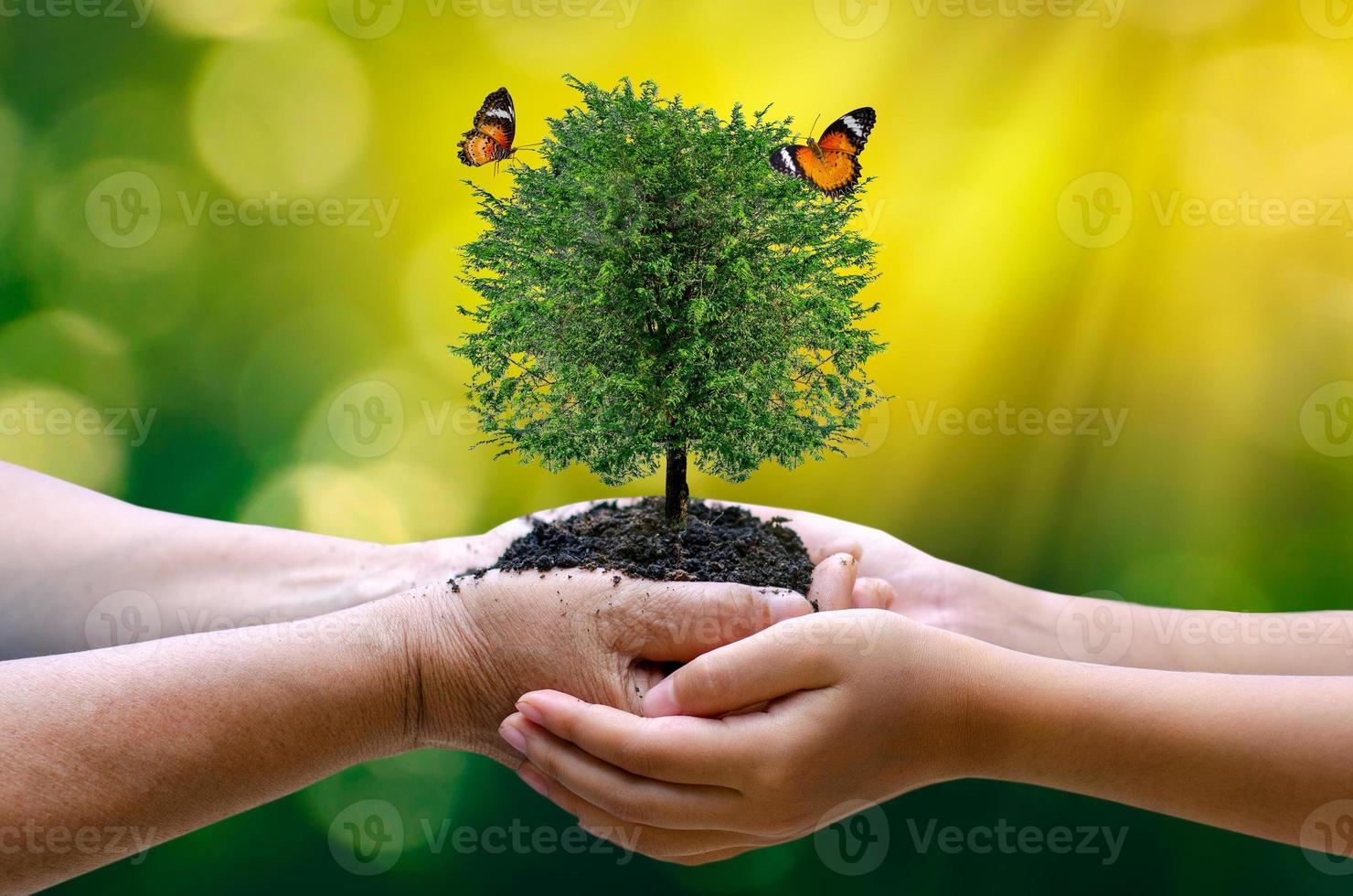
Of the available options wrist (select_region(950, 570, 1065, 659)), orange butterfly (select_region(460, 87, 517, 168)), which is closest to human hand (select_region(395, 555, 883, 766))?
wrist (select_region(950, 570, 1065, 659))

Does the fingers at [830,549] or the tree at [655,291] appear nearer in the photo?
the tree at [655,291]

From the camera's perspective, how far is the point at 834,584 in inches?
104

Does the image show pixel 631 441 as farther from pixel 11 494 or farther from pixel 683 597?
pixel 11 494

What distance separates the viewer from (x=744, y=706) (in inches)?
90.2

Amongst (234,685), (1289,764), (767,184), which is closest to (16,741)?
(234,685)

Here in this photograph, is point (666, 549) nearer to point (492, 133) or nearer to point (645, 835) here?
point (645, 835)

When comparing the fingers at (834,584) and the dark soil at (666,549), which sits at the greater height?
the dark soil at (666,549)

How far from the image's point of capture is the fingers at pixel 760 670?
2.19 meters

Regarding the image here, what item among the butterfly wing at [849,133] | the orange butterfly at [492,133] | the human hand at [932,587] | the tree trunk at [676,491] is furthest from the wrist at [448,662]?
the butterfly wing at [849,133]

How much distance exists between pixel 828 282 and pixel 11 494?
317 cm

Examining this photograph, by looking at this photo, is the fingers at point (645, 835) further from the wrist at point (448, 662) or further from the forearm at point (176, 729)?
the forearm at point (176, 729)

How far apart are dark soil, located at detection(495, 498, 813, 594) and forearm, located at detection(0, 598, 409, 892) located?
0.54 metres

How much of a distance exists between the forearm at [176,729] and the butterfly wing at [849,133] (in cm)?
200

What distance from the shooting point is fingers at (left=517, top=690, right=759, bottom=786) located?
7.11 feet
